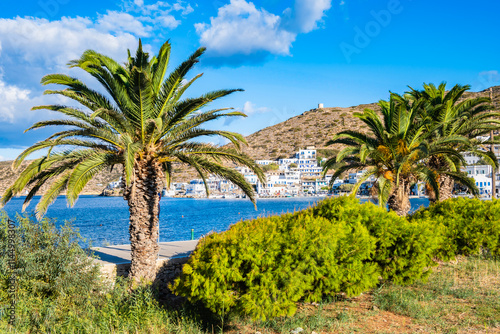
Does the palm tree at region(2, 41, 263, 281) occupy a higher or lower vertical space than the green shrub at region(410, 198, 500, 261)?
higher

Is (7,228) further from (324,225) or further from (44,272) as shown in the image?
(324,225)

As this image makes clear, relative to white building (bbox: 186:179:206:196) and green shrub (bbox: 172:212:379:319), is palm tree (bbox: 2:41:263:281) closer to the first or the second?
green shrub (bbox: 172:212:379:319)

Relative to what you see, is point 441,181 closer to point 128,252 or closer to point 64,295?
point 128,252

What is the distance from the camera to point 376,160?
48.3 feet

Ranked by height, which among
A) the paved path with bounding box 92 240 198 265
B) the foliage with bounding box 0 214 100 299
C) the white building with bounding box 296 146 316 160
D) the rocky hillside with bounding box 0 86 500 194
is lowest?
the paved path with bounding box 92 240 198 265

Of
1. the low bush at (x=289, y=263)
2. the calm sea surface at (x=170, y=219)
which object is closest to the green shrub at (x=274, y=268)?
the low bush at (x=289, y=263)

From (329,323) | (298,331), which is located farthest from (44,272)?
(329,323)

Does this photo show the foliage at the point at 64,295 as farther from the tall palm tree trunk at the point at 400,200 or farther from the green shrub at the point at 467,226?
the tall palm tree trunk at the point at 400,200

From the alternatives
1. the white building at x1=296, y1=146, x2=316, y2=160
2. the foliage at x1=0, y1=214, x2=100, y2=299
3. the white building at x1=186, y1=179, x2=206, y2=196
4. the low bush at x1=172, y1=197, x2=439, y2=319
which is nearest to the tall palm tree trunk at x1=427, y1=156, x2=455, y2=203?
the low bush at x1=172, y1=197, x2=439, y2=319

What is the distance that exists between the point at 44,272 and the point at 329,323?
22.7 ft

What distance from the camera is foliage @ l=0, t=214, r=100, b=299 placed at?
28.5 feet

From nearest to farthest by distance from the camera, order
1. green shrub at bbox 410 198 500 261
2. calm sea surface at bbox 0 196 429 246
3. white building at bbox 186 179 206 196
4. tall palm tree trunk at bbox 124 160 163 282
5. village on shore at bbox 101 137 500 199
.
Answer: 1. green shrub at bbox 410 198 500 261
2. tall palm tree trunk at bbox 124 160 163 282
3. calm sea surface at bbox 0 196 429 246
4. village on shore at bbox 101 137 500 199
5. white building at bbox 186 179 206 196

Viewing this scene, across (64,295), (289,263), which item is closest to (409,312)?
(289,263)

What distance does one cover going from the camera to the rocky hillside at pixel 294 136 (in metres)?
153
